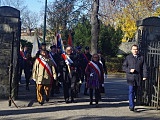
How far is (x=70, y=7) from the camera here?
24.6 meters

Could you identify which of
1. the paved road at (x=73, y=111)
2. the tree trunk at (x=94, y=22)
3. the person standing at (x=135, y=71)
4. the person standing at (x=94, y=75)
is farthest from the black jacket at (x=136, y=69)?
the tree trunk at (x=94, y=22)

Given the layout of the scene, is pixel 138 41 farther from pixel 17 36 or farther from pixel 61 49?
pixel 17 36

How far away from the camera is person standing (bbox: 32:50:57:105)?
11.2 m

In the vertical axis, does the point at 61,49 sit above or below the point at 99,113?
above

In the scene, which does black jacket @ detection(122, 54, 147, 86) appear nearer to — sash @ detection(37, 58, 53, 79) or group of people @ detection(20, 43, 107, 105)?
group of people @ detection(20, 43, 107, 105)

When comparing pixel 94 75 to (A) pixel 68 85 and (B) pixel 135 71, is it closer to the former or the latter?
(A) pixel 68 85

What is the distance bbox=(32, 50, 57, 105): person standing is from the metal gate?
9.00 feet

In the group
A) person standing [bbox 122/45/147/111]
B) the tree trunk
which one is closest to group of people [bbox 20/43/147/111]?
person standing [bbox 122/45/147/111]

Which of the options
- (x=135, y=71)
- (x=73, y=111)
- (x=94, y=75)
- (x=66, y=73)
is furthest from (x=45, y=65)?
(x=135, y=71)

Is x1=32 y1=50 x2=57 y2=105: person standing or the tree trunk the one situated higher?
the tree trunk

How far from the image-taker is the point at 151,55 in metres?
11.1

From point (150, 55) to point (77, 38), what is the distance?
20490 millimetres

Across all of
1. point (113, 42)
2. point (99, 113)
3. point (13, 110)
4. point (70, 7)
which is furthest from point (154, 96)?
point (113, 42)

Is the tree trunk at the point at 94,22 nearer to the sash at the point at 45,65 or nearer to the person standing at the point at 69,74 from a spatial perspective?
the person standing at the point at 69,74
